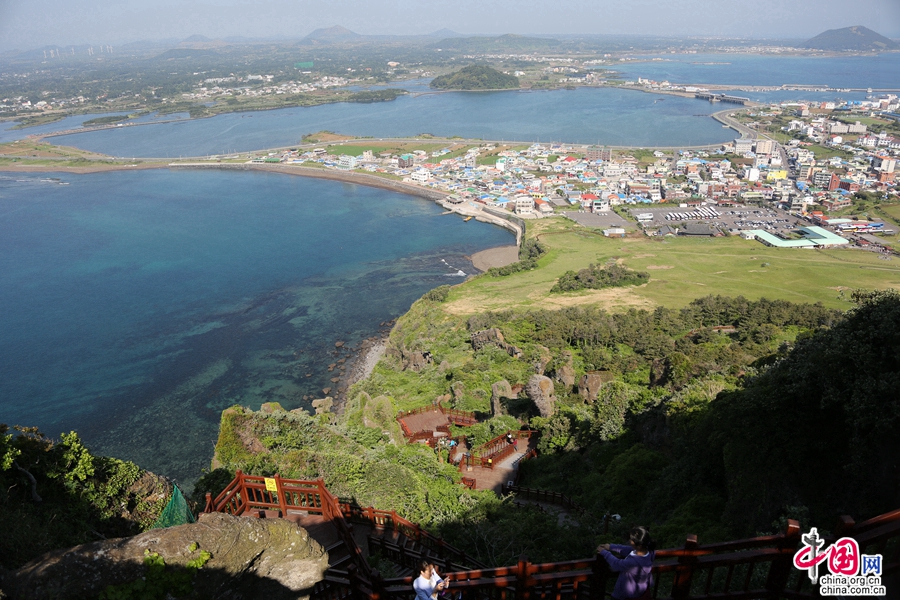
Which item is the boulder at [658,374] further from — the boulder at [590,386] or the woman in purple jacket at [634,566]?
the woman in purple jacket at [634,566]

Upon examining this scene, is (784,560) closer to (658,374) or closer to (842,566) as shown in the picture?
(842,566)

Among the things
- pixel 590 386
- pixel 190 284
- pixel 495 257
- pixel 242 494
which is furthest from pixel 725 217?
pixel 242 494

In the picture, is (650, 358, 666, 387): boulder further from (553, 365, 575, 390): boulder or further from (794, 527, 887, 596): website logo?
(794, 527, 887, 596): website logo

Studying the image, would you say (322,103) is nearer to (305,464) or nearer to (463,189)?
(463,189)

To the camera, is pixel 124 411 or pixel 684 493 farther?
pixel 124 411

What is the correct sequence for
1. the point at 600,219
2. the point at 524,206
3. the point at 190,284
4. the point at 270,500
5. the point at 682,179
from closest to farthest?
the point at 270,500 → the point at 190,284 → the point at 600,219 → the point at 524,206 → the point at 682,179

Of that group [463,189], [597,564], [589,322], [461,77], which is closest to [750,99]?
[461,77]
